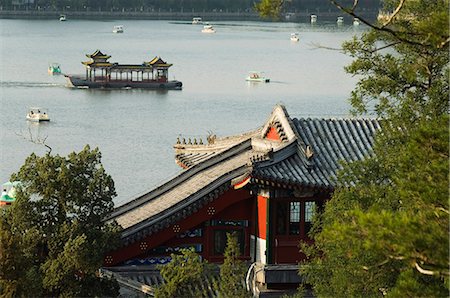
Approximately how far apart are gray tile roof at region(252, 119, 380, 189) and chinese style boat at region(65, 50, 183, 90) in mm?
46524

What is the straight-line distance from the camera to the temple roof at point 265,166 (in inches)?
583

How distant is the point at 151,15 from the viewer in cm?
14075

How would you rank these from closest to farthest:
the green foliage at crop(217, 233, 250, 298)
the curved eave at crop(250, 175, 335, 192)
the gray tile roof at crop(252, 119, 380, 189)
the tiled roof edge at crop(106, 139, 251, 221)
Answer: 1. the green foliage at crop(217, 233, 250, 298)
2. the curved eave at crop(250, 175, 335, 192)
3. the gray tile roof at crop(252, 119, 380, 189)
4. the tiled roof edge at crop(106, 139, 251, 221)

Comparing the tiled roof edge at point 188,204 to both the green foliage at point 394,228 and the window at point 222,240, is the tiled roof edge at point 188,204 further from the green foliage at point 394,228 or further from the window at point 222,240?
the green foliage at point 394,228

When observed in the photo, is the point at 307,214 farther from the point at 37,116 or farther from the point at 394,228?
the point at 37,116

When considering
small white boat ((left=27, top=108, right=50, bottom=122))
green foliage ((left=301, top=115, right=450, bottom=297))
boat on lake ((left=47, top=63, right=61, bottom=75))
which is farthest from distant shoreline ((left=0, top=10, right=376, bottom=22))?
green foliage ((left=301, top=115, right=450, bottom=297))

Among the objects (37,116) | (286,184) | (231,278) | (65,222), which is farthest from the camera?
(37,116)

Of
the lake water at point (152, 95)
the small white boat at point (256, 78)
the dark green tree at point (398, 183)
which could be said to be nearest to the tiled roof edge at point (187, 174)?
the dark green tree at point (398, 183)

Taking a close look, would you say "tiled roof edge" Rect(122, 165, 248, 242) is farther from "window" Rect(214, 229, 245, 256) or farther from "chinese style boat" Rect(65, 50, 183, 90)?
"chinese style boat" Rect(65, 50, 183, 90)

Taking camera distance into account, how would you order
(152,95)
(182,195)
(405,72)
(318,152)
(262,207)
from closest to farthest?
(405,72), (262,207), (318,152), (182,195), (152,95)

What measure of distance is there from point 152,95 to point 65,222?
1904 inches

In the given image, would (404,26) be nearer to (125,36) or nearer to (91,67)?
(91,67)

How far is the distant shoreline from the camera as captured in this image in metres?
133

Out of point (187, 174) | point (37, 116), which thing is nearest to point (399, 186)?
point (187, 174)
